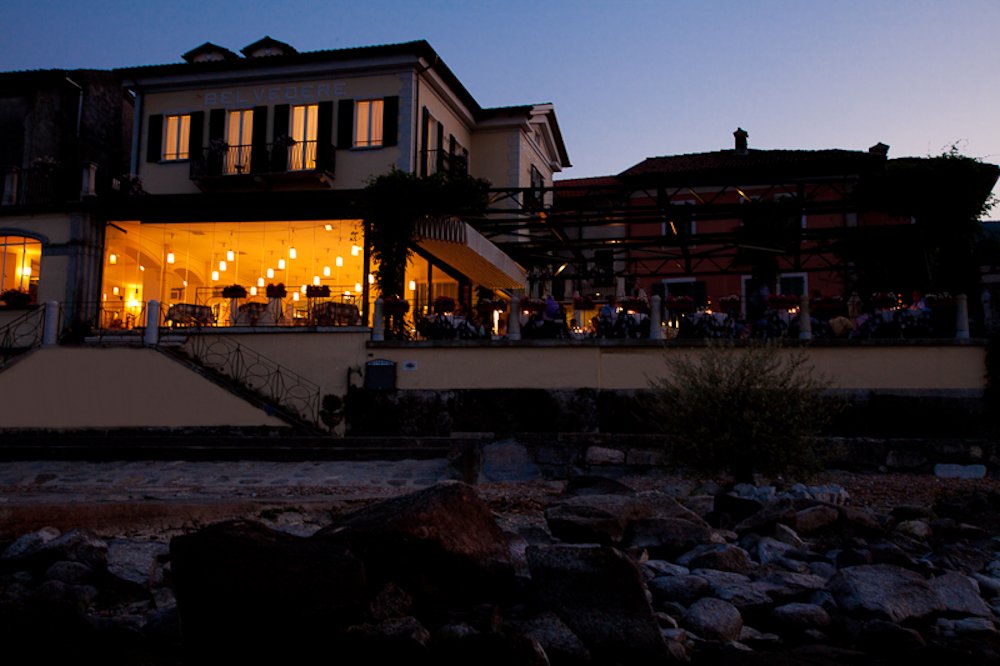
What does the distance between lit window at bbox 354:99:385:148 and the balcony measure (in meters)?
0.90

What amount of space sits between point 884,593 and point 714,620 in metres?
1.48

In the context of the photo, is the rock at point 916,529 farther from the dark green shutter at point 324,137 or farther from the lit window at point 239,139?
the lit window at point 239,139

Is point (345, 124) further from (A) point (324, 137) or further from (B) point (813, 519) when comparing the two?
(B) point (813, 519)

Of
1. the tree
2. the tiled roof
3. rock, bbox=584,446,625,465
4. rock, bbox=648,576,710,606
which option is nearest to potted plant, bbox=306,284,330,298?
the tree

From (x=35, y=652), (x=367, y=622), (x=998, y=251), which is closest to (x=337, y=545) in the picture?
(x=367, y=622)

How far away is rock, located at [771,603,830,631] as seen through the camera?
6395 millimetres

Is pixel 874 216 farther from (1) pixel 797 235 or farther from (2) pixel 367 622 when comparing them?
(2) pixel 367 622

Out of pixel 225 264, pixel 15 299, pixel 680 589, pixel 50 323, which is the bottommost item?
pixel 680 589

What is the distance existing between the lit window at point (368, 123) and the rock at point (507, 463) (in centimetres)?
1192

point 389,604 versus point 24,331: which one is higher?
point 24,331

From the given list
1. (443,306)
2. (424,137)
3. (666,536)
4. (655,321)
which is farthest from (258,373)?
(666,536)

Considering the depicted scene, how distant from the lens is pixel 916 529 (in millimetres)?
9180

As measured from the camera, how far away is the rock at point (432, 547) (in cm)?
611

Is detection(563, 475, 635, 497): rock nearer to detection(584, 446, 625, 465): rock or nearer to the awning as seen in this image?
detection(584, 446, 625, 465): rock
